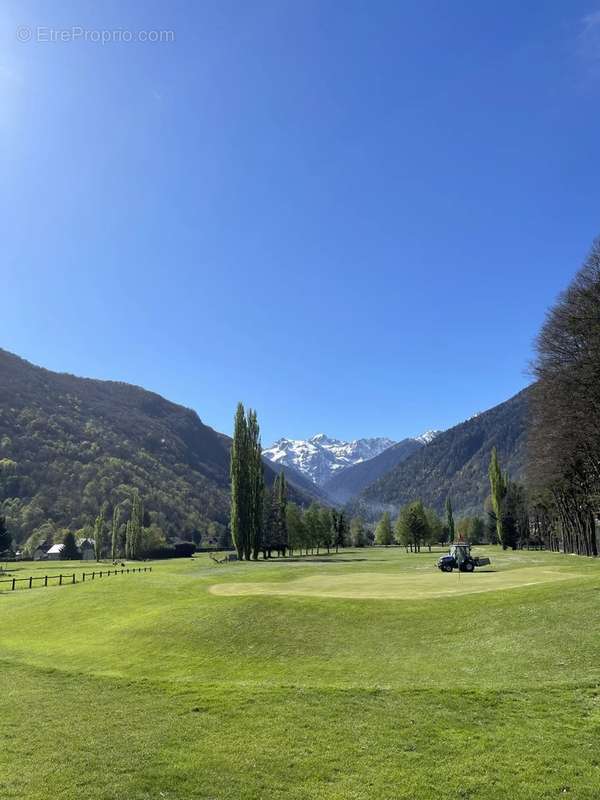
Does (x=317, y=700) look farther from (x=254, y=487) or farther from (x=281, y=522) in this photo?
(x=281, y=522)

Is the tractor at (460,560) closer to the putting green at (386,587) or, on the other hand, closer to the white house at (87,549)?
the putting green at (386,587)

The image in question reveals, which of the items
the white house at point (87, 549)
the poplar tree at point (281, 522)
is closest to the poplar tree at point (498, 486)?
the poplar tree at point (281, 522)

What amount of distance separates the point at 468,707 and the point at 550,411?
39.1m

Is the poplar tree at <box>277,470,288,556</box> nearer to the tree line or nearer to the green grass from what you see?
the tree line

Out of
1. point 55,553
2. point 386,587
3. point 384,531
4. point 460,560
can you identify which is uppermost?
point 384,531

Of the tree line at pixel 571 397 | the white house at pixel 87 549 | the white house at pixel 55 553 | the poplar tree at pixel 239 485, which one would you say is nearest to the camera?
the tree line at pixel 571 397

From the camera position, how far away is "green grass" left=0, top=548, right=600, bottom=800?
1022cm

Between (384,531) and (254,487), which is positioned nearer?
(254,487)

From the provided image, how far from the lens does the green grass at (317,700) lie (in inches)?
402

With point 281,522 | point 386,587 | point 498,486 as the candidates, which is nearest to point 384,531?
point 498,486

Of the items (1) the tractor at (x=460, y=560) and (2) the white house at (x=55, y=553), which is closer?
(1) the tractor at (x=460, y=560)

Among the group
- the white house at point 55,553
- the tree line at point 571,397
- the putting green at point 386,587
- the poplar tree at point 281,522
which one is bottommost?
the white house at point 55,553

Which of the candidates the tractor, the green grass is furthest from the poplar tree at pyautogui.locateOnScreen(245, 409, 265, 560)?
the green grass

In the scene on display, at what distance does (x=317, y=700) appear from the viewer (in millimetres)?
14438
